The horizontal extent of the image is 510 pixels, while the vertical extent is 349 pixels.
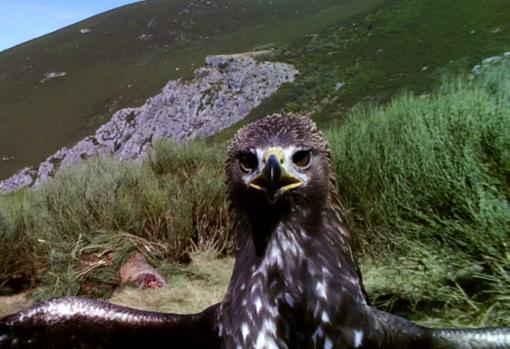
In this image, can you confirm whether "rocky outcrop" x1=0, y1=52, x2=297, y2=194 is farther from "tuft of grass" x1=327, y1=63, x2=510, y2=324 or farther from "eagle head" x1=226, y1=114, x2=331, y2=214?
"eagle head" x1=226, y1=114, x2=331, y2=214

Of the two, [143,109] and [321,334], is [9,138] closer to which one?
[143,109]

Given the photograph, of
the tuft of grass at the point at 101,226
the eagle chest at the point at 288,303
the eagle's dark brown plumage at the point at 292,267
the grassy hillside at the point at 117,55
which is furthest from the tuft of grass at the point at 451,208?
the grassy hillside at the point at 117,55

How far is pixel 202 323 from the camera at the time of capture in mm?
3238

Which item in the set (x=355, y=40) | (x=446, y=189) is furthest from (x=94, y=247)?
(x=355, y=40)

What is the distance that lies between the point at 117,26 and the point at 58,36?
8.60 m

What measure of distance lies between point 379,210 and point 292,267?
478cm

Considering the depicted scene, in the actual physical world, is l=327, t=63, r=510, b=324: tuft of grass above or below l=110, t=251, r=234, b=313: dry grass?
above

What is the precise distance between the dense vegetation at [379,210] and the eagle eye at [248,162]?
237 cm

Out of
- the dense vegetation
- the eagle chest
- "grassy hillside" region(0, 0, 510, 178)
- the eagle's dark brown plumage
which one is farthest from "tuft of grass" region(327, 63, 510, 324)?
"grassy hillside" region(0, 0, 510, 178)

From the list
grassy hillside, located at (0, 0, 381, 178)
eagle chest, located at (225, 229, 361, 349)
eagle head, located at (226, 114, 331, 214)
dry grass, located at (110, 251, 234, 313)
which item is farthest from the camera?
grassy hillside, located at (0, 0, 381, 178)

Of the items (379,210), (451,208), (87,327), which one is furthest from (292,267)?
(379,210)

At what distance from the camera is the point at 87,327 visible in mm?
3607

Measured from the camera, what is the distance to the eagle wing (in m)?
3.45

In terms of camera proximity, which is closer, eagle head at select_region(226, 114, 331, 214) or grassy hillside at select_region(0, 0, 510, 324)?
eagle head at select_region(226, 114, 331, 214)
